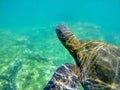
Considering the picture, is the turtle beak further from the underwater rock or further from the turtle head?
the underwater rock

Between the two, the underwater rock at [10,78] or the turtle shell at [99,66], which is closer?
the turtle shell at [99,66]

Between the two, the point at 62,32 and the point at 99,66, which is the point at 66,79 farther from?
the point at 62,32

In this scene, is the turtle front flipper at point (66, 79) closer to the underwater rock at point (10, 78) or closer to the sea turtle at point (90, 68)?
the sea turtle at point (90, 68)

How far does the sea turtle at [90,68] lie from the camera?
4.40 meters

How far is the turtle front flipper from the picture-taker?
4.43m

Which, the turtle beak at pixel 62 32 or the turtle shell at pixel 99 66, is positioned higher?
the turtle beak at pixel 62 32

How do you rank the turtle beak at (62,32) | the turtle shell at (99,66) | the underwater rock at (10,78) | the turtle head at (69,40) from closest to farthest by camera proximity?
the turtle shell at (99,66), the turtle head at (69,40), the turtle beak at (62,32), the underwater rock at (10,78)

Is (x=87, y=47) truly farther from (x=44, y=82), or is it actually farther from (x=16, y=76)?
(x=16, y=76)

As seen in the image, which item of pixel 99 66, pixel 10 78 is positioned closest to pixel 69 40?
pixel 99 66

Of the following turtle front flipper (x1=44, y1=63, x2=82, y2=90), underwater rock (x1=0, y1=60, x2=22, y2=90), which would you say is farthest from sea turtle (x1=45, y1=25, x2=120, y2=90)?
underwater rock (x1=0, y1=60, x2=22, y2=90)

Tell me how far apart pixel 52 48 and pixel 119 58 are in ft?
50.0

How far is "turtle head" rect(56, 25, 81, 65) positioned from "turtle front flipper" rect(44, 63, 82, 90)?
1.40 feet

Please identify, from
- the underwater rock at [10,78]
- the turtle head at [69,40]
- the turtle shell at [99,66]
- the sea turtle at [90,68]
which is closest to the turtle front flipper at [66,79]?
the sea turtle at [90,68]

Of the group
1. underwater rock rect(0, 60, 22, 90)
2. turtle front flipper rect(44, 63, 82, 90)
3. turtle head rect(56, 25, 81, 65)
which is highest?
underwater rock rect(0, 60, 22, 90)
